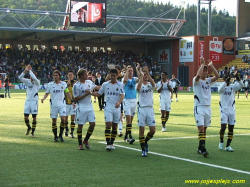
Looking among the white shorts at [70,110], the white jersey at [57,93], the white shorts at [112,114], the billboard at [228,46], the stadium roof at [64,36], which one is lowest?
the white shorts at [70,110]

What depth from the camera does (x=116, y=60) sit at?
67.9 m

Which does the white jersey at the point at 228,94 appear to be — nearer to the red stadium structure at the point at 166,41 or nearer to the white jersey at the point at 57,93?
the white jersey at the point at 57,93

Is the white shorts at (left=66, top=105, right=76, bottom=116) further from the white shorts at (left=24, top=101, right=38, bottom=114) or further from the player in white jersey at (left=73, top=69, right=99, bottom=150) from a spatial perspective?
the player in white jersey at (left=73, top=69, right=99, bottom=150)

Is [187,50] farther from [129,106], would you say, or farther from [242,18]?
[129,106]

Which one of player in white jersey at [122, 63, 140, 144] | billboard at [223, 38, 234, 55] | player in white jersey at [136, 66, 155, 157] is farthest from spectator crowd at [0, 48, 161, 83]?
player in white jersey at [136, 66, 155, 157]

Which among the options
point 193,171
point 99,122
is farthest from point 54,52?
point 193,171

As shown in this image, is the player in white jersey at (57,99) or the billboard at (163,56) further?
the billboard at (163,56)

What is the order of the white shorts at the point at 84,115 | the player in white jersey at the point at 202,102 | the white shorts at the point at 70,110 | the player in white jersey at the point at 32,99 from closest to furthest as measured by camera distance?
1. the player in white jersey at the point at 202,102
2. the white shorts at the point at 84,115
3. the player in white jersey at the point at 32,99
4. the white shorts at the point at 70,110

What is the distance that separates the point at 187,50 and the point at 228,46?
6.54 metres

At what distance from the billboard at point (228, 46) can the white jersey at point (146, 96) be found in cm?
5387

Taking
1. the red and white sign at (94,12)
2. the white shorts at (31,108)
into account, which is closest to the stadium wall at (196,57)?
the red and white sign at (94,12)

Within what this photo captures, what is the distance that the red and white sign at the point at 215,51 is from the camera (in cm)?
6103

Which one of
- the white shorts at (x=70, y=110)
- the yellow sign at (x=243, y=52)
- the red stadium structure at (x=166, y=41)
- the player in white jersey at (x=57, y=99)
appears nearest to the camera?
the player in white jersey at (x=57, y=99)

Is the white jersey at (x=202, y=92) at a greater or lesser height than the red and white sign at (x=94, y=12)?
lesser
